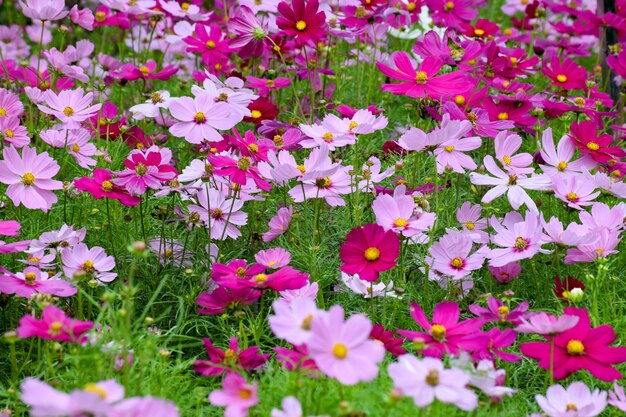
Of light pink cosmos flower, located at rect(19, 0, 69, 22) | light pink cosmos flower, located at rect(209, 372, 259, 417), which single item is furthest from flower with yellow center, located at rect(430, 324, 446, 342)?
light pink cosmos flower, located at rect(19, 0, 69, 22)

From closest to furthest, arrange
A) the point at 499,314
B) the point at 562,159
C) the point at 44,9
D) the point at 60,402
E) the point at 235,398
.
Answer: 1. the point at 60,402
2. the point at 235,398
3. the point at 499,314
4. the point at 562,159
5. the point at 44,9

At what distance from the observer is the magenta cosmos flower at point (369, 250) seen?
1.46m

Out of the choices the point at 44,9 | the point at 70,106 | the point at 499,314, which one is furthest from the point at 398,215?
the point at 44,9

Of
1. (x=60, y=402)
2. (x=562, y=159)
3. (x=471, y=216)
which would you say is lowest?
(x=471, y=216)

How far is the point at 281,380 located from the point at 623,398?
52cm

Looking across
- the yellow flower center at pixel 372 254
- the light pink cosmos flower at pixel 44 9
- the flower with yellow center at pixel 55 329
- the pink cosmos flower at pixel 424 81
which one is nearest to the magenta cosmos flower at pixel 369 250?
the yellow flower center at pixel 372 254

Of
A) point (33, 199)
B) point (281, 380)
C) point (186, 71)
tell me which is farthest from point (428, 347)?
point (186, 71)

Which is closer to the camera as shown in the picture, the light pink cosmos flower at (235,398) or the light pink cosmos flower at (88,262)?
the light pink cosmos flower at (235,398)

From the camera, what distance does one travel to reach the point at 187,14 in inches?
103

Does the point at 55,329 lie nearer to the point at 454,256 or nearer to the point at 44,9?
the point at 454,256

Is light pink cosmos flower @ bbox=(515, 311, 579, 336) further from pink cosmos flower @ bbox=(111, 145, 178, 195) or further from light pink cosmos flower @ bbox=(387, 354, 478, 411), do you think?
pink cosmos flower @ bbox=(111, 145, 178, 195)

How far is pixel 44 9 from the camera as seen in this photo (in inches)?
81.1

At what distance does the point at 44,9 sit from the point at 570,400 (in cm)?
148

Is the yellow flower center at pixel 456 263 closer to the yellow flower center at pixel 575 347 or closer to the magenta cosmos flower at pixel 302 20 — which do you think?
the yellow flower center at pixel 575 347
